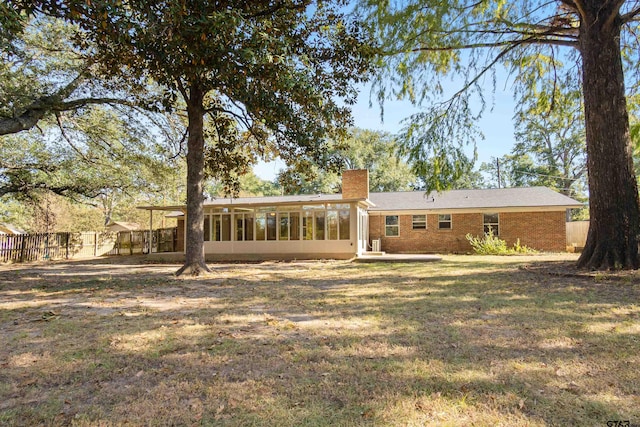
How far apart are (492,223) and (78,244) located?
930 inches

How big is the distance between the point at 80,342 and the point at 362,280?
22.6 feet

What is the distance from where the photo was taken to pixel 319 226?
60.9ft

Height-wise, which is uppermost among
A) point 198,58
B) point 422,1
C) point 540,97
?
point 422,1

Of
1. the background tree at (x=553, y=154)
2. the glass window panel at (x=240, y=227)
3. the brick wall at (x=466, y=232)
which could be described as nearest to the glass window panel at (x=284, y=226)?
the glass window panel at (x=240, y=227)

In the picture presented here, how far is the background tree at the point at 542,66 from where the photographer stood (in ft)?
29.5

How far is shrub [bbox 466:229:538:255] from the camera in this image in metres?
18.7

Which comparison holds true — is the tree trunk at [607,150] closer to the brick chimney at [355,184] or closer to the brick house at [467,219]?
the brick house at [467,219]

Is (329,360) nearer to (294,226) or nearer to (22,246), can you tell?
(294,226)

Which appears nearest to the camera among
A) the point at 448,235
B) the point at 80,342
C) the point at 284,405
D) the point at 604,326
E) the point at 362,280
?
the point at 284,405

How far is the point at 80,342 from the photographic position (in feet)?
14.4

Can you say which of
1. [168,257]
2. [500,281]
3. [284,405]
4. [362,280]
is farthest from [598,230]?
[168,257]

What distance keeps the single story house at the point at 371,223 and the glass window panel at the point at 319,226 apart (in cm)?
5

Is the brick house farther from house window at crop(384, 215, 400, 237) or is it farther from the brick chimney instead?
the brick chimney

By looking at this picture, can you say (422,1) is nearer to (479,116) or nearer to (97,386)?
(479,116)
